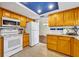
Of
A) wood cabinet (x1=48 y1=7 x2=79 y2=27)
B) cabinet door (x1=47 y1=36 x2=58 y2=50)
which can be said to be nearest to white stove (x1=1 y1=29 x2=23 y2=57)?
cabinet door (x1=47 y1=36 x2=58 y2=50)

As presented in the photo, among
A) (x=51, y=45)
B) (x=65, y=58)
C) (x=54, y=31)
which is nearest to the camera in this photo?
(x=65, y=58)

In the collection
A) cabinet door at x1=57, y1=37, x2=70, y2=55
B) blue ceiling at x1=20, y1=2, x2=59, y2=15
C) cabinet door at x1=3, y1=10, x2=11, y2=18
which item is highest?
blue ceiling at x1=20, y1=2, x2=59, y2=15

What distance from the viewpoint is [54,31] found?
5.19 meters

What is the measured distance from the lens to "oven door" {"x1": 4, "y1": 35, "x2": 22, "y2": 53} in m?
3.47

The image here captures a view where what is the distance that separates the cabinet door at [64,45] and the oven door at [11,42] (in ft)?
6.02

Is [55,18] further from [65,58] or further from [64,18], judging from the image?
[65,58]

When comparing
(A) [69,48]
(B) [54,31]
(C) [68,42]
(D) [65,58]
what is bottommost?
(D) [65,58]

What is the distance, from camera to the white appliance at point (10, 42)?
3.47m


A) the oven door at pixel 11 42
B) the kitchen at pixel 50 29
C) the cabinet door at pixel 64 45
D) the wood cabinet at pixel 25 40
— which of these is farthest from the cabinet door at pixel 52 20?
the oven door at pixel 11 42

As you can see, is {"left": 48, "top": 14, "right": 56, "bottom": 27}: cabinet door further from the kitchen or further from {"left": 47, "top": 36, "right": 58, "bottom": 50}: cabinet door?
Answer: {"left": 47, "top": 36, "right": 58, "bottom": 50}: cabinet door

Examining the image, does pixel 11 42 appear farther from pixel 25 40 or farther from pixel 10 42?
pixel 25 40

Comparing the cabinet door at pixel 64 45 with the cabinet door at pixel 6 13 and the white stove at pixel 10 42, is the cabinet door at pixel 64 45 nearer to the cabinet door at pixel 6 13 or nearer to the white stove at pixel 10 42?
the white stove at pixel 10 42

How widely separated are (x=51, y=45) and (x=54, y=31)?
2.72 ft

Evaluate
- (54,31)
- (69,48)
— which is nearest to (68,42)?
(69,48)
